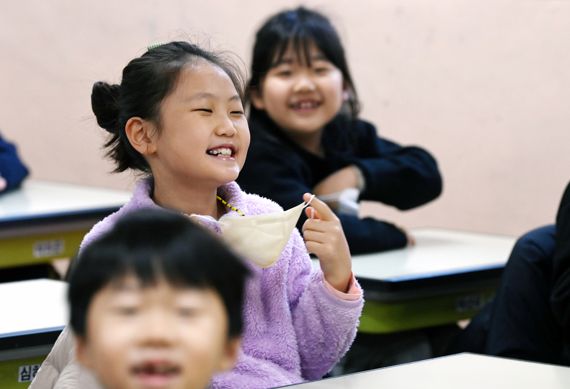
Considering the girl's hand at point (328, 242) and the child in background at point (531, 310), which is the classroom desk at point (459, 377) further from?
the child in background at point (531, 310)

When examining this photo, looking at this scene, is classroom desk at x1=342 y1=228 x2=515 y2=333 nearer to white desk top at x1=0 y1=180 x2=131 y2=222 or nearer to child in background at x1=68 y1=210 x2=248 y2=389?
white desk top at x1=0 y1=180 x2=131 y2=222

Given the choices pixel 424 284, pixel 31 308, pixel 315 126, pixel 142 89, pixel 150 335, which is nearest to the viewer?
pixel 150 335

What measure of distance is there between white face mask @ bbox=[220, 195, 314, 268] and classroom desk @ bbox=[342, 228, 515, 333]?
2.83ft

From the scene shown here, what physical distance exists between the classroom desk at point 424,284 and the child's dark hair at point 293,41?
1.93 ft

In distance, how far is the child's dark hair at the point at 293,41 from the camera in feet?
9.69

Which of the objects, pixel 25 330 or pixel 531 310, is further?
pixel 531 310

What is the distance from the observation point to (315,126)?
292cm

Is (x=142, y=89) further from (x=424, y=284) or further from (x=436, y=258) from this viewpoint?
(x=436, y=258)

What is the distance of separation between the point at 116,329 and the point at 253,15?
3.44m

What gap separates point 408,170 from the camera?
3.07 metres

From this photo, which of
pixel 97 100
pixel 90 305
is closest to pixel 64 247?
pixel 97 100

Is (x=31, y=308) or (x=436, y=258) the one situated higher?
(x=31, y=308)

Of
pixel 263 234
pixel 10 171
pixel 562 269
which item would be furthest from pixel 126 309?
pixel 10 171

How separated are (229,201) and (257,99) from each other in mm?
1281
